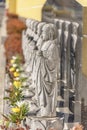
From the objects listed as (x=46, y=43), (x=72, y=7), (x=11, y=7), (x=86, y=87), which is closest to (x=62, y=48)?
(x=72, y=7)

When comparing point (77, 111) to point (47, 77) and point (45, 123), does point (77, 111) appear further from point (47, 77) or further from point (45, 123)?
point (45, 123)

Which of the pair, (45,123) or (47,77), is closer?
(45,123)

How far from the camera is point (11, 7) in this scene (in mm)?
18297

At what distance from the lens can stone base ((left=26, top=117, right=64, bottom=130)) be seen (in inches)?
217

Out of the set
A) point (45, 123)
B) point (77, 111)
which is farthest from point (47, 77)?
point (45, 123)

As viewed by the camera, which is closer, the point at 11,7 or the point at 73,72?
the point at 73,72

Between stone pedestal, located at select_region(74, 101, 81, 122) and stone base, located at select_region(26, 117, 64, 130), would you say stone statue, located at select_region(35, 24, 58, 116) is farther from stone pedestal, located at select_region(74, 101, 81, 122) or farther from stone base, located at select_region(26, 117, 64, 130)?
stone base, located at select_region(26, 117, 64, 130)

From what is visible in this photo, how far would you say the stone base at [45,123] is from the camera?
5.50m

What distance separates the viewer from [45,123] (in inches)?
217

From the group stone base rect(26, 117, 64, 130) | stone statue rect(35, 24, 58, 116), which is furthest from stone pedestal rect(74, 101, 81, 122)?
stone base rect(26, 117, 64, 130)

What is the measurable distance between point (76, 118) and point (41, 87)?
21.7 inches

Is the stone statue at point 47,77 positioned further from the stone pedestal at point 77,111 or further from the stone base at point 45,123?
the stone base at point 45,123

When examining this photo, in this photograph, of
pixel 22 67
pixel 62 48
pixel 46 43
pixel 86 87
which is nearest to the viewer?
pixel 86 87

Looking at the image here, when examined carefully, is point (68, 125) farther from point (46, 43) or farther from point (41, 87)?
point (46, 43)
